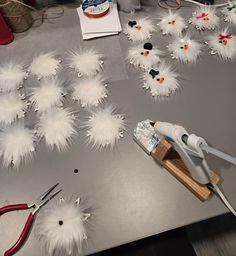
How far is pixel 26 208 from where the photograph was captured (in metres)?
0.60

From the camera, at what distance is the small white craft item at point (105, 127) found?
26.9 inches

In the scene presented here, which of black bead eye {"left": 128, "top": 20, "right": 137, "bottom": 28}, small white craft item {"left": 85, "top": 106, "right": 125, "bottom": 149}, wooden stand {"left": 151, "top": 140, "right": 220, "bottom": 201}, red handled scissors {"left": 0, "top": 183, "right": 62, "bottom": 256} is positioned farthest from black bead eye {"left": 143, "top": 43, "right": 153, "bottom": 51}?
red handled scissors {"left": 0, "top": 183, "right": 62, "bottom": 256}

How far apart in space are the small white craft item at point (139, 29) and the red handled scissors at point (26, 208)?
0.54 metres

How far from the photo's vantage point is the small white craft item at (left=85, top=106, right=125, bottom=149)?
26.9 inches

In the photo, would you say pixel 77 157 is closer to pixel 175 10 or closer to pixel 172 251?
pixel 172 251

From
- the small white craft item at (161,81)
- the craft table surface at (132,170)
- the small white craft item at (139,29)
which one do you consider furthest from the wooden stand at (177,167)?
the small white craft item at (139,29)

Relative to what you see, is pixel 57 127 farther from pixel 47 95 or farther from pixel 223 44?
pixel 223 44

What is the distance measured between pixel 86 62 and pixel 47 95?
0.54 feet

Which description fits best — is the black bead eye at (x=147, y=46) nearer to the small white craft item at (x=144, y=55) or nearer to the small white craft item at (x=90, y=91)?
the small white craft item at (x=144, y=55)

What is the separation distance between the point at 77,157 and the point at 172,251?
0.41 metres

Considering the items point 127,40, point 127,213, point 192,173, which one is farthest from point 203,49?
point 127,213

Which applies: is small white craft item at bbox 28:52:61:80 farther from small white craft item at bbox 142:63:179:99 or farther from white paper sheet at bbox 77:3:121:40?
small white craft item at bbox 142:63:179:99

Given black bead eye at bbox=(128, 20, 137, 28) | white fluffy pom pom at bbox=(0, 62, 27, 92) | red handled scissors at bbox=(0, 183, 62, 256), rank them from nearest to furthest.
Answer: red handled scissors at bbox=(0, 183, 62, 256) < white fluffy pom pom at bbox=(0, 62, 27, 92) < black bead eye at bbox=(128, 20, 137, 28)

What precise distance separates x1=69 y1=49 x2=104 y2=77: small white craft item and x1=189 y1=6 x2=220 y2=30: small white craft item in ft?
1.13
